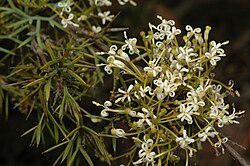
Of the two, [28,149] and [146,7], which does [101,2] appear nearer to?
[28,149]

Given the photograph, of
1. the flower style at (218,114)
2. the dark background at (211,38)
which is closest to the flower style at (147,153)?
the flower style at (218,114)

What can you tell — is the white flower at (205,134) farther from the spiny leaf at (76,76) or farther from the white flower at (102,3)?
the white flower at (102,3)

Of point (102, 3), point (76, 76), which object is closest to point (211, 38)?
point (102, 3)

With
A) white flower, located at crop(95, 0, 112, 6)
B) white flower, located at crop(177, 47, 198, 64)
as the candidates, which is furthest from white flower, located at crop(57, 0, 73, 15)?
white flower, located at crop(177, 47, 198, 64)

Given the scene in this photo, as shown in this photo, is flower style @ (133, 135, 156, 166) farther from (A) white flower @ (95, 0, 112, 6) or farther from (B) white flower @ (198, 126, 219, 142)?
(A) white flower @ (95, 0, 112, 6)

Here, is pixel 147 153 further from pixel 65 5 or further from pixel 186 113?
pixel 65 5

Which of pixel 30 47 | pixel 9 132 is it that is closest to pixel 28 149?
pixel 9 132
